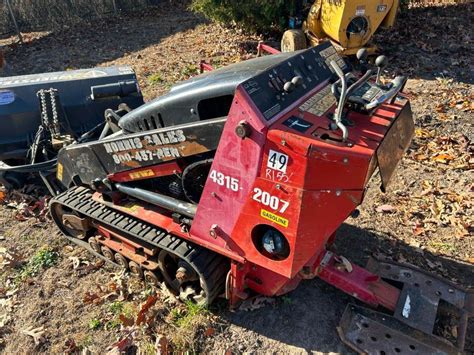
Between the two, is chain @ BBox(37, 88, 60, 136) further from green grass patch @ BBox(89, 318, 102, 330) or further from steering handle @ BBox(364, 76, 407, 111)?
steering handle @ BBox(364, 76, 407, 111)

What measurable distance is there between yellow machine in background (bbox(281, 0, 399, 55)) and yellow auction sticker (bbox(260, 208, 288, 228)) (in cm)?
635

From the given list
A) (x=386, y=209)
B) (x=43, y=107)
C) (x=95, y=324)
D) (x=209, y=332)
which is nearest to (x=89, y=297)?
(x=95, y=324)

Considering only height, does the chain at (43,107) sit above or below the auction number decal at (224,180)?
below

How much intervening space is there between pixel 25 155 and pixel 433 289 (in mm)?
5136

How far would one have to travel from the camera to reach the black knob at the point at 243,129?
273 centimetres

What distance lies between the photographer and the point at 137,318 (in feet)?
13.0

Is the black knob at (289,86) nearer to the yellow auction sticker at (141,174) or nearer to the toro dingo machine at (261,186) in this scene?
the toro dingo machine at (261,186)

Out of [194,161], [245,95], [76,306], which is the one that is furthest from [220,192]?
[76,306]

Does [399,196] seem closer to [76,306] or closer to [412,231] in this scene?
[412,231]

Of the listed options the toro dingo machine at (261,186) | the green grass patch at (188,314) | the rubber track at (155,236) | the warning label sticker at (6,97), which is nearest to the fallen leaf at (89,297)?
the toro dingo machine at (261,186)

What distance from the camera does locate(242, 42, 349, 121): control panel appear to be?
2.81 meters

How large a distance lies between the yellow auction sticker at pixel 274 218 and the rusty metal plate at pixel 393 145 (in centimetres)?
72

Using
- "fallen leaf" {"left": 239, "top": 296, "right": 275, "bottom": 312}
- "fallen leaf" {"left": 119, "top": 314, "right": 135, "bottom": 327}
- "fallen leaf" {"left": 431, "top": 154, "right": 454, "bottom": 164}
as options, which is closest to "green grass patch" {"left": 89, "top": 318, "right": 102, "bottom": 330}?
"fallen leaf" {"left": 119, "top": 314, "right": 135, "bottom": 327}

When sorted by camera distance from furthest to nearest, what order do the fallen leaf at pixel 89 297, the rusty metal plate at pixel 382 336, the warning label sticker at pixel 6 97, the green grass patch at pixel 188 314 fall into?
the warning label sticker at pixel 6 97
the fallen leaf at pixel 89 297
the green grass patch at pixel 188 314
the rusty metal plate at pixel 382 336
